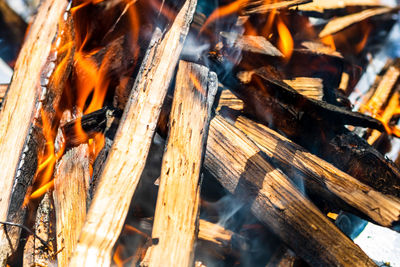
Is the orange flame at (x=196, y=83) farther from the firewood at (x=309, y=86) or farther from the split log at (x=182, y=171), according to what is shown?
the firewood at (x=309, y=86)

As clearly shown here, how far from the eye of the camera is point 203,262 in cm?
172

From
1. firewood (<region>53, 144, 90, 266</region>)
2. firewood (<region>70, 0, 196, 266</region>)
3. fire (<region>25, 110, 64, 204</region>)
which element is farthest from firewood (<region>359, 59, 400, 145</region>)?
fire (<region>25, 110, 64, 204</region>)

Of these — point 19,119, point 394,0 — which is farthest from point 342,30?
point 19,119

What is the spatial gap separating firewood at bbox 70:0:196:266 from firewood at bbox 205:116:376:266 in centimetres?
50

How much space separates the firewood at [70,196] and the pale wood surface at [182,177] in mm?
558

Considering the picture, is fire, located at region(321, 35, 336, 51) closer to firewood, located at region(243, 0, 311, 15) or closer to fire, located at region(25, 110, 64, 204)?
firewood, located at region(243, 0, 311, 15)

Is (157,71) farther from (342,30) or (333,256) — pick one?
(342,30)

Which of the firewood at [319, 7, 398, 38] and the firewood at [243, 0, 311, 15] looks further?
the firewood at [319, 7, 398, 38]

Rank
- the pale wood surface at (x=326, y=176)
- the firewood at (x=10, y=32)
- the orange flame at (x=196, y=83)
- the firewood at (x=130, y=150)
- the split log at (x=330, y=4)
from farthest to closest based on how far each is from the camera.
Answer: the split log at (x=330, y=4) → the firewood at (x=10, y=32) → the orange flame at (x=196, y=83) → the pale wood surface at (x=326, y=176) → the firewood at (x=130, y=150)

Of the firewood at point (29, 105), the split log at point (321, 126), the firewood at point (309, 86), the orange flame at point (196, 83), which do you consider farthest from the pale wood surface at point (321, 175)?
the firewood at point (29, 105)

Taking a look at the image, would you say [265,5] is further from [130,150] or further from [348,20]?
[130,150]

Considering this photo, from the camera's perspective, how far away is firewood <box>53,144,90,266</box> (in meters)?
1.61

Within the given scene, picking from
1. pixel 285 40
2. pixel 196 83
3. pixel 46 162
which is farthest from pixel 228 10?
pixel 46 162

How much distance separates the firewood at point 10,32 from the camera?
2.60 meters
